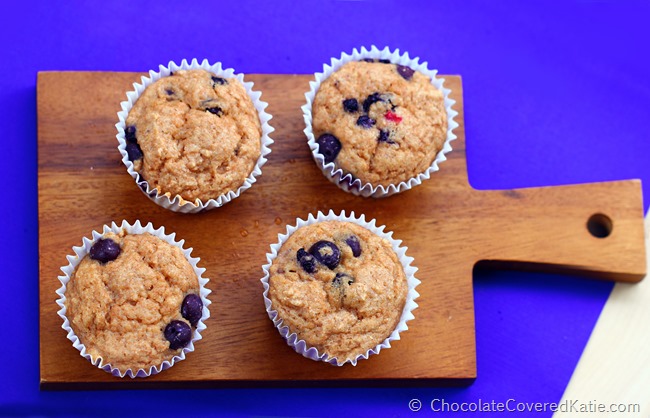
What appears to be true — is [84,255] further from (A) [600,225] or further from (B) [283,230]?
A: (A) [600,225]

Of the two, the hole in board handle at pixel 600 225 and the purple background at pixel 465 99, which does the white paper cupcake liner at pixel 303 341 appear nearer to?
the purple background at pixel 465 99

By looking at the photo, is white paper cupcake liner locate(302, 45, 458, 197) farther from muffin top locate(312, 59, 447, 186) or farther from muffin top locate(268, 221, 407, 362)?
muffin top locate(268, 221, 407, 362)

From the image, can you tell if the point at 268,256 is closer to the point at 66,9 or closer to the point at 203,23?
the point at 203,23

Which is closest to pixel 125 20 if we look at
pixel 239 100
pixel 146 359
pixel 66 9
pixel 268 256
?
pixel 66 9

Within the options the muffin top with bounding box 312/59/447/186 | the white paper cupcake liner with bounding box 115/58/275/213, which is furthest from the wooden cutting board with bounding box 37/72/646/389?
the muffin top with bounding box 312/59/447/186

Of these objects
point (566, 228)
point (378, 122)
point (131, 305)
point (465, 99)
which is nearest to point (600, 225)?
point (566, 228)

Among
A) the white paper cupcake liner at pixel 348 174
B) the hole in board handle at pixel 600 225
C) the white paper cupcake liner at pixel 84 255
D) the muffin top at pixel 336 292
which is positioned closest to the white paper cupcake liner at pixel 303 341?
the muffin top at pixel 336 292
